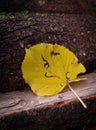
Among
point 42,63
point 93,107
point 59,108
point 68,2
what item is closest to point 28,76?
point 42,63

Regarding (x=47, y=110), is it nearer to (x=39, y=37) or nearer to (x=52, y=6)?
(x=39, y=37)

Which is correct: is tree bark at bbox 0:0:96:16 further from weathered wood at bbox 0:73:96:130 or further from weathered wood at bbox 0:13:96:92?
weathered wood at bbox 0:73:96:130

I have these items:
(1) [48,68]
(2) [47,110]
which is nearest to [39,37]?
(1) [48,68]

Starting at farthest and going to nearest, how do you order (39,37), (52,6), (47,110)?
(52,6) → (39,37) → (47,110)

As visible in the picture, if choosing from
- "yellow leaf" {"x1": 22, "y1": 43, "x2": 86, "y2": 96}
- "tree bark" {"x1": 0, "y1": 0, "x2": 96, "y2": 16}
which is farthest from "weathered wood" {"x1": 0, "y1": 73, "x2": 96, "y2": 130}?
"tree bark" {"x1": 0, "y1": 0, "x2": 96, "y2": 16}

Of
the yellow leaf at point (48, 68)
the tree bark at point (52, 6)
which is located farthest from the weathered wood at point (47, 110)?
the tree bark at point (52, 6)

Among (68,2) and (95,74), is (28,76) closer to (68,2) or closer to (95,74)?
(95,74)
